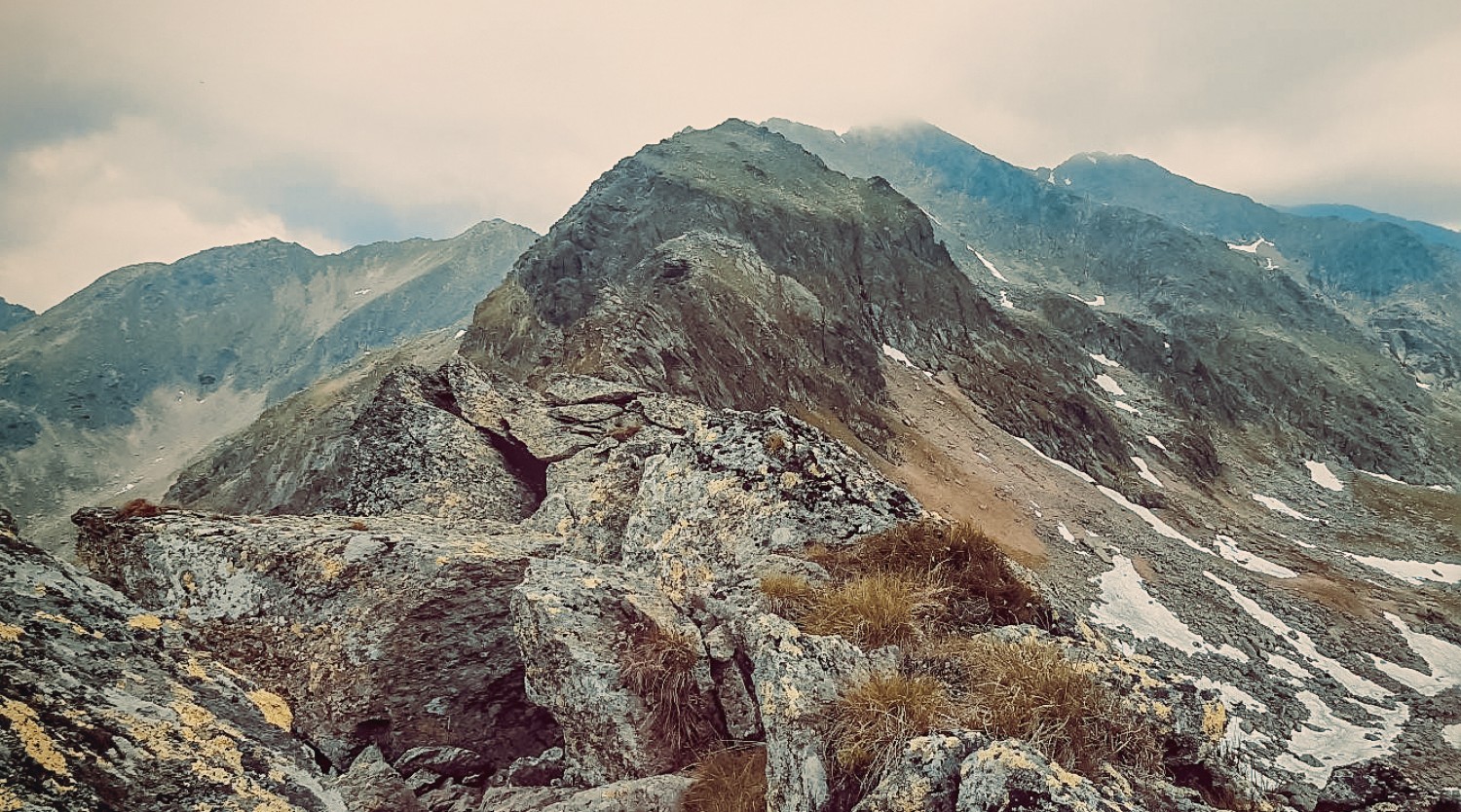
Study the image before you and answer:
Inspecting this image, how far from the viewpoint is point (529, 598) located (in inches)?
258

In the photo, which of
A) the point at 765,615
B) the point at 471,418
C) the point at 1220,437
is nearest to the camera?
the point at 765,615

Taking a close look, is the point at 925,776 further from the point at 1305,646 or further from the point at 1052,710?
the point at 1305,646

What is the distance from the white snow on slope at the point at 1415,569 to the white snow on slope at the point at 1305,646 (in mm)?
39100

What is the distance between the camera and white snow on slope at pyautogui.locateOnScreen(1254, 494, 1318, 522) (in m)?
91.8

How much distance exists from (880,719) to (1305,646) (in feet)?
207

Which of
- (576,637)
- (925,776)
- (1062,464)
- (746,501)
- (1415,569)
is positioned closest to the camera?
(925,776)

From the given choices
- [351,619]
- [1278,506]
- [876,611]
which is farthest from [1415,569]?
[351,619]

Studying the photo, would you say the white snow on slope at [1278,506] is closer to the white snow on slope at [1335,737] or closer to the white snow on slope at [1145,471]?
the white snow on slope at [1145,471]

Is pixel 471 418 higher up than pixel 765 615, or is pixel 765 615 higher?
pixel 471 418

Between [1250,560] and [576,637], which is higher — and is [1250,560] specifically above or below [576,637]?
below

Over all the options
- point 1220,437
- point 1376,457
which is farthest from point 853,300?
point 1376,457

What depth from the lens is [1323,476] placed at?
112m

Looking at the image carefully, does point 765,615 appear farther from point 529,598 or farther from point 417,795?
point 417,795

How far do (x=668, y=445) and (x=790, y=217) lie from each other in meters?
88.6
